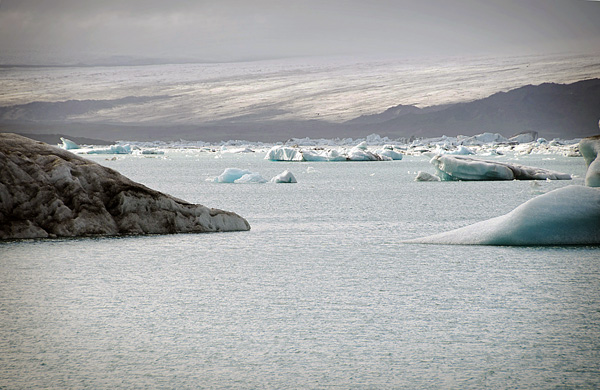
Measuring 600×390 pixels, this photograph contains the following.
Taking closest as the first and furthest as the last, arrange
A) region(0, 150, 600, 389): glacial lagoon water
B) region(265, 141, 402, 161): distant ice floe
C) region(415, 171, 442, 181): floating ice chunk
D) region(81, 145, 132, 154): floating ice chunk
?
region(0, 150, 600, 389): glacial lagoon water < region(415, 171, 442, 181): floating ice chunk < region(265, 141, 402, 161): distant ice floe < region(81, 145, 132, 154): floating ice chunk

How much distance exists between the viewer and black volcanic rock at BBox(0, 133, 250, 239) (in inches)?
220

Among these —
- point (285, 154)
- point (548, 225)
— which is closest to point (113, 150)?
point (285, 154)

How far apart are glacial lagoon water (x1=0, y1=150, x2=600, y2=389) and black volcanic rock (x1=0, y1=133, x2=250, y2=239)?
333 millimetres

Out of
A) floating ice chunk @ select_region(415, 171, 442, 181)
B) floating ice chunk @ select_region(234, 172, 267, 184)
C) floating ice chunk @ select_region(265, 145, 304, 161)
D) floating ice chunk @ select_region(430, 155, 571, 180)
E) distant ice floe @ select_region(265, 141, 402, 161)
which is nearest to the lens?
floating ice chunk @ select_region(234, 172, 267, 184)

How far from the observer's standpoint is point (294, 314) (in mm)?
2998

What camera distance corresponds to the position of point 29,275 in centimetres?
392

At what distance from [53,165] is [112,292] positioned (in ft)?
9.29

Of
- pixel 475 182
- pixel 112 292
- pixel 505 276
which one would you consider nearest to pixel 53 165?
pixel 112 292

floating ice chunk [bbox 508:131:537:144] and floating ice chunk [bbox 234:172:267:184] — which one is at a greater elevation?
floating ice chunk [bbox 234:172:267:184]

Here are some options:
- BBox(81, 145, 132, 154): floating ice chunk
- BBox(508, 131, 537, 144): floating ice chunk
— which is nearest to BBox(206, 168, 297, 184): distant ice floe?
BBox(81, 145, 132, 154): floating ice chunk

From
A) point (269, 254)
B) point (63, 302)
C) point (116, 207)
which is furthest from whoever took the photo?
point (116, 207)

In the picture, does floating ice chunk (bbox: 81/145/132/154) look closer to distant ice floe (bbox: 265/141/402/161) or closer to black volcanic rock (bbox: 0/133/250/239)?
distant ice floe (bbox: 265/141/402/161)

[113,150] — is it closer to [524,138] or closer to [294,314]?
[294,314]

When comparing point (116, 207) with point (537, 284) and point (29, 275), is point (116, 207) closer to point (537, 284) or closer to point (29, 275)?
point (29, 275)
